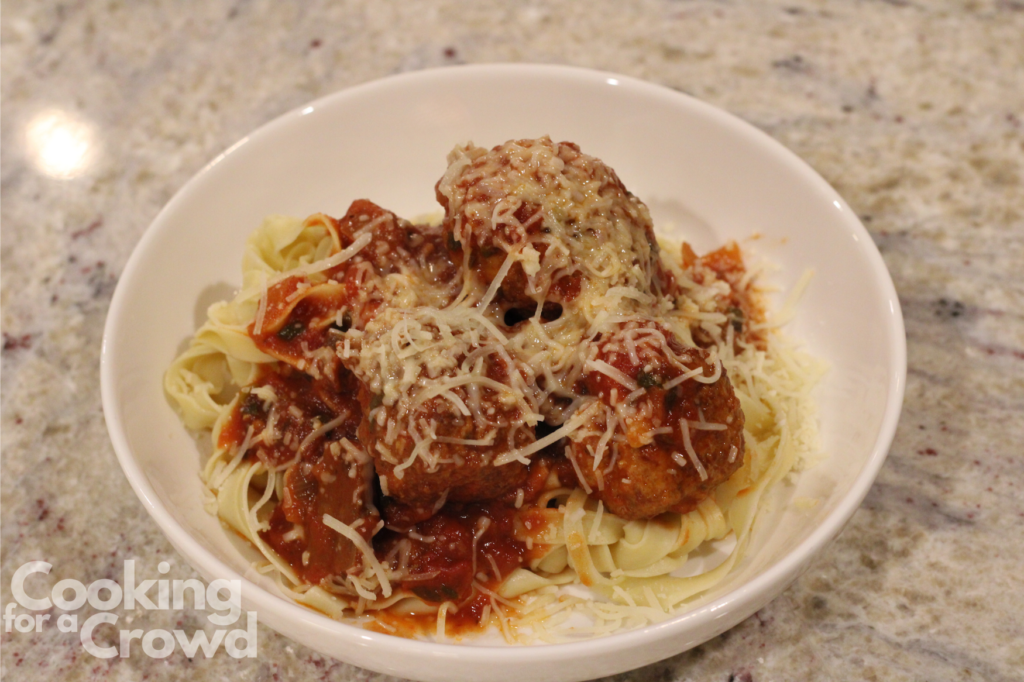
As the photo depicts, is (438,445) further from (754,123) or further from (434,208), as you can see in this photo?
(754,123)

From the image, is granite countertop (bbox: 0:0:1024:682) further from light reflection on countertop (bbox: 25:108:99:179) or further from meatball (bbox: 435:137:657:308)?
meatball (bbox: 435:137:657:308)

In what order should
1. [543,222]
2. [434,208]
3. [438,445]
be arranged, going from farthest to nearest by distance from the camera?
[434,208] < [543,222] < [438,445]

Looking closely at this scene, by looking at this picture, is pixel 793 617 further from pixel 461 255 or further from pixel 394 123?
pixel 394 123


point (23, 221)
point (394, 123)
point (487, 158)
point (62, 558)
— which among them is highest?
point (487, 158)

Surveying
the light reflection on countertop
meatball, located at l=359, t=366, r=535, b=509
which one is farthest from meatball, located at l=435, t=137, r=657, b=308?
the light reflection on countertop

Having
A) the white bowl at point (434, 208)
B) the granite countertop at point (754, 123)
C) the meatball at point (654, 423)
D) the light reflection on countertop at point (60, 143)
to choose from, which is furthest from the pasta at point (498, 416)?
the light reflection on countertop at point (60, 143)

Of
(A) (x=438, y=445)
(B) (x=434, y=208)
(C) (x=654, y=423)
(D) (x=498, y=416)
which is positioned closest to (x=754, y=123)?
(B) (x=434, y=208)

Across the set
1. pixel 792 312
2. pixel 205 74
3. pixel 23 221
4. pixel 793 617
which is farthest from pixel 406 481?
pixel 205 74
